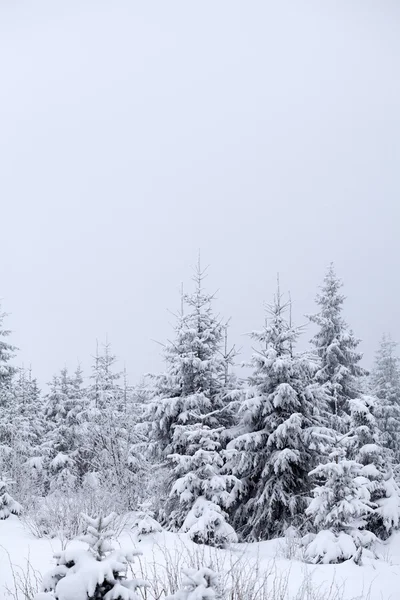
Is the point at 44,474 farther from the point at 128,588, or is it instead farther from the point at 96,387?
the point at 128,588

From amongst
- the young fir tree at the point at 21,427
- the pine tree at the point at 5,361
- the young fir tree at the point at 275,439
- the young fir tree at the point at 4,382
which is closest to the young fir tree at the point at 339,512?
the young fir tree at the point at 275,439

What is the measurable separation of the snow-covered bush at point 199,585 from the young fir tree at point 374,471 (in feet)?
38.5

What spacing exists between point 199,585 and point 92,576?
883mm

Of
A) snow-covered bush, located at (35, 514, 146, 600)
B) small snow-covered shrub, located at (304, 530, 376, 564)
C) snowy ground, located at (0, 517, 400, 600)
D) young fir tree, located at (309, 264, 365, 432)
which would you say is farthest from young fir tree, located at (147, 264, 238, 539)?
snow-covered bush, located at (35, 514, 146, 600)

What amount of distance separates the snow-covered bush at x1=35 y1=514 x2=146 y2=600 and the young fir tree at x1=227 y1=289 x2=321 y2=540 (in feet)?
40.7

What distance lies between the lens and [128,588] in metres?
3.87

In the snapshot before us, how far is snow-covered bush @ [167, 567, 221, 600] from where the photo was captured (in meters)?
3.63

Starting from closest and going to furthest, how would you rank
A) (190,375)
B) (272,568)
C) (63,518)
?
(272,568) → (63,518) → (190,375)

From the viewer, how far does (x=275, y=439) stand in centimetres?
1627

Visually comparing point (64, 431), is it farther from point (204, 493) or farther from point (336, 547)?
point (336, 547)

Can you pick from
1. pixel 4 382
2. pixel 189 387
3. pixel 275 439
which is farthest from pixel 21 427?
pixel 275 439

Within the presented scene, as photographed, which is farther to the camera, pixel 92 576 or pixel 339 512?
pixel 339 512

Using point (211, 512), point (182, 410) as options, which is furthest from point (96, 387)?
point (211, 512)

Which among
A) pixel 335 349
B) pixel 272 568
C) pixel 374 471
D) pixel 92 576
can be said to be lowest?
pixel 272 568
